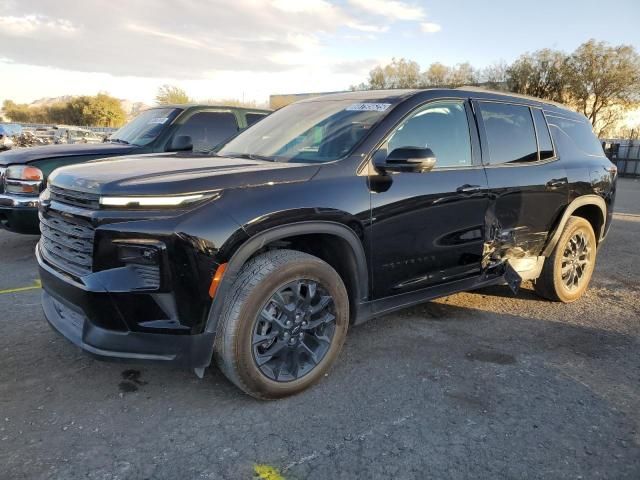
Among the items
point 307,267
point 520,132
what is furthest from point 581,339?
point 307,267

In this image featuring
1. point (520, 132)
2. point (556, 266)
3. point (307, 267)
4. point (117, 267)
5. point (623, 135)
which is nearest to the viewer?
point (117, 267)

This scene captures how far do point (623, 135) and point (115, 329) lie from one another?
4370 cm

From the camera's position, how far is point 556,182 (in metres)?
4.40

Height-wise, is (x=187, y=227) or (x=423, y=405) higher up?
(x=187, y=227)

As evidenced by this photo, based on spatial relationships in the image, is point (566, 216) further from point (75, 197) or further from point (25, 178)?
point (25, 178)

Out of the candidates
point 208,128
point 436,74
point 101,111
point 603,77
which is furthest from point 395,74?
point 208,128

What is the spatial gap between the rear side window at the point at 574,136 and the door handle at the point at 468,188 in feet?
4.65

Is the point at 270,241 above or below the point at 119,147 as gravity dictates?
below

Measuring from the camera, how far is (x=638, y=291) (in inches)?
210

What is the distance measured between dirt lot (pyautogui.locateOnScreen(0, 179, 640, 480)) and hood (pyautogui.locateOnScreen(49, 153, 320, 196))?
1247 mm

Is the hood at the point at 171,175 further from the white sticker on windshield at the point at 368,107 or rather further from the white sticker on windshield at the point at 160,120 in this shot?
the white sticker on windshield at the point at 160,120

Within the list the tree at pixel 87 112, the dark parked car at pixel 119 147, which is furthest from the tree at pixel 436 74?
the dark parked car at pixel 119 147

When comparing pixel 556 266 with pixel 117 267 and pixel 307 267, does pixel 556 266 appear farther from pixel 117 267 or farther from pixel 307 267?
pixel 117 267

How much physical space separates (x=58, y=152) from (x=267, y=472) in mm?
4855
